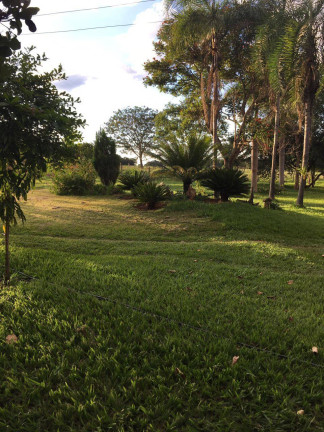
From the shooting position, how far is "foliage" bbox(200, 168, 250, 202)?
32.8 feet

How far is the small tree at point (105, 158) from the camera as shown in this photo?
16.4m

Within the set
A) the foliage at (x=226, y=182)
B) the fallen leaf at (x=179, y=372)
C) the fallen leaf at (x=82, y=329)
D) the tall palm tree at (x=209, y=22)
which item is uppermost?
the tall palm tree at (x=209, y=22)

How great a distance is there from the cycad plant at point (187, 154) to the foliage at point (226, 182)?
38.0 inches

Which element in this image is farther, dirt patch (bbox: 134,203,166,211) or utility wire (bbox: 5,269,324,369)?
dirt patch (bbox: 134,203,166,211)

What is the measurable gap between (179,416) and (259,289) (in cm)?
232

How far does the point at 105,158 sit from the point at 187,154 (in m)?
6.92

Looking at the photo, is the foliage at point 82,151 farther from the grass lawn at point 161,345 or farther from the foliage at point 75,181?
the grass lawn at point 161,345

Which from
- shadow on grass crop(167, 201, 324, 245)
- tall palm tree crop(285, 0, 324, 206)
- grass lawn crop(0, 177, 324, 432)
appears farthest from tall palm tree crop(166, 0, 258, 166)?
grass lawn crop(0, 177, 324, 432)

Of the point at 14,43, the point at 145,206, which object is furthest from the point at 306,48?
the point at 14,43

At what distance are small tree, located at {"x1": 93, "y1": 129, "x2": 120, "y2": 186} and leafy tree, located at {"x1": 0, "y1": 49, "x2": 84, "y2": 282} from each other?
13270mm

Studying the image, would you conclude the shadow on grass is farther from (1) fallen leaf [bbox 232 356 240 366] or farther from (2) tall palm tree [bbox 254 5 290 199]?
(2) tall palm tree [bbox 254 5 290 199]

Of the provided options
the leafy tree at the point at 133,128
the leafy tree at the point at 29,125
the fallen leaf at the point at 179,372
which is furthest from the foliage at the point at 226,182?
the leafy tree at the point at 133,128

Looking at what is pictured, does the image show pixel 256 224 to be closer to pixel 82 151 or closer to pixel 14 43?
pixel 82 151

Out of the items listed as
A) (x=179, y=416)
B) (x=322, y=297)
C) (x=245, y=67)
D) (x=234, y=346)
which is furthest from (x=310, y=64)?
(x=179, y=416)
